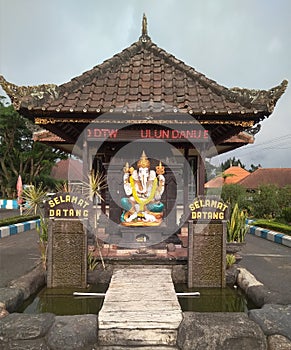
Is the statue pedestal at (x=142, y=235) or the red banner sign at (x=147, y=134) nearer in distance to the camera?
the red banner sign at (x=147, y=134)

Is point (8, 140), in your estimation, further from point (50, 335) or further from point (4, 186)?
point (50, 335)

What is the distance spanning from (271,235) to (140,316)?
8.16 m

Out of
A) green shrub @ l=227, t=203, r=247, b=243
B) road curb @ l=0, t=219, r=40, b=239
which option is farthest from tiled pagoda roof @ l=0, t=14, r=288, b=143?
road curb @ l=0, t=219, r=40, b=239

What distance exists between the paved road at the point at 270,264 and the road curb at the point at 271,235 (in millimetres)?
216

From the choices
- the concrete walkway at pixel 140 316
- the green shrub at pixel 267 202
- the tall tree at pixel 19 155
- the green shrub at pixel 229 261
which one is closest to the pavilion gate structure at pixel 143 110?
the green shrub at pixel 229 261

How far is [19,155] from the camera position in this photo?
2477cm

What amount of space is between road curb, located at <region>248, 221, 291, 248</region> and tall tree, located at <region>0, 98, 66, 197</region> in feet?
56.9

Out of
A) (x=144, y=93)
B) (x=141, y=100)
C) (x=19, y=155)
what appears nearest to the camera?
(x=141, y=100)

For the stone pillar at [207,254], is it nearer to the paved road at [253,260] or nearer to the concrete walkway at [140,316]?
the concrete walkway at [140,316]

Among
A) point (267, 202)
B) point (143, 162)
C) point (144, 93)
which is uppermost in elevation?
point (144, 93)

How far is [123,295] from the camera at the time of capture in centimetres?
429

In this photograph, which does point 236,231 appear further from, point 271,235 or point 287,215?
point 287,215

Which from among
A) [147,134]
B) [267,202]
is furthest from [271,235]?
[147,134]

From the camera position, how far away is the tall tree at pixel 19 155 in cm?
2411
